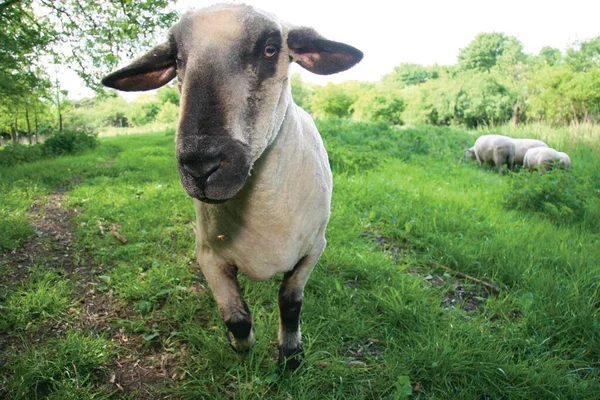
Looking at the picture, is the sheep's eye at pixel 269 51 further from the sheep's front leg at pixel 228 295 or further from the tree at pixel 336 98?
the tree at pixel 336 98

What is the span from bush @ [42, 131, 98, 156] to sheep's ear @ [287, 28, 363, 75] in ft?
46.7

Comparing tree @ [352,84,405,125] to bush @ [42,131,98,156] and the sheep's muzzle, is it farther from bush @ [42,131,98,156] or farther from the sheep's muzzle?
the sheep's muzzle

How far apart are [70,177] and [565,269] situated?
9.37m

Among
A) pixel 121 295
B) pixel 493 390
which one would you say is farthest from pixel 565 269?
pixel 121 295

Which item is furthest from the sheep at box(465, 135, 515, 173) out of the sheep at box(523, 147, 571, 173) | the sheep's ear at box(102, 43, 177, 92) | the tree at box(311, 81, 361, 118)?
the tree at box(311, 81, 361, 118)

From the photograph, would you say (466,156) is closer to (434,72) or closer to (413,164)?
(413,164)

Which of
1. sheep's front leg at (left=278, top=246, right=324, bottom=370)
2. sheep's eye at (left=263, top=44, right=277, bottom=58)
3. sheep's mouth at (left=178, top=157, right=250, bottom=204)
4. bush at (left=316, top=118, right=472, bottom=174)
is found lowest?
bush at (left=316, top=118, right=472, bottom=174)

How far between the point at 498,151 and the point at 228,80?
378 inches

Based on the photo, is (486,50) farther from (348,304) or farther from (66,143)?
(348,304)

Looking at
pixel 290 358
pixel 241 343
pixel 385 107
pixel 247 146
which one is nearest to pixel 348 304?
pixel 290 358

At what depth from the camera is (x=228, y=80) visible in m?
1.35

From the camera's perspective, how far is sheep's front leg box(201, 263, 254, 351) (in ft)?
6.82

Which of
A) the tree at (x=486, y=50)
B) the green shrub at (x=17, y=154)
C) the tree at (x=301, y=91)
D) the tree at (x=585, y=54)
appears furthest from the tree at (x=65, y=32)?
the tree at (x=486, y=50)

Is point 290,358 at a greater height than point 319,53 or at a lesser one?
lesser
